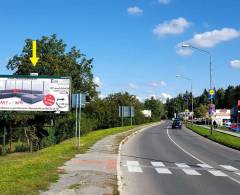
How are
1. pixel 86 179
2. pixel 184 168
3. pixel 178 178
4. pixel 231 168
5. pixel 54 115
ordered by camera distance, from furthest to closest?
1. pixel 54 115
2. pixel 231 168
3. pixel 184 168
4. pixel 178 178
5. pixel 86 179

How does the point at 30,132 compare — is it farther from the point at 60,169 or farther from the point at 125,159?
the point at 60,169

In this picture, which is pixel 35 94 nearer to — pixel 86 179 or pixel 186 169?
pixel 186 169

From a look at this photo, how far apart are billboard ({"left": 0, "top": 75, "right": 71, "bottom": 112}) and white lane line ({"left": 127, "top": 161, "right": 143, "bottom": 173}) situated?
627 inches

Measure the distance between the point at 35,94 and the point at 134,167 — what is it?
60.9 ft

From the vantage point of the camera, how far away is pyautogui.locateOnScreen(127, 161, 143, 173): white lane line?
18.0 metres

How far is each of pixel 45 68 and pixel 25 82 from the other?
118 ft

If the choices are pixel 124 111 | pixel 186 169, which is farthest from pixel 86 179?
pixel 124 111

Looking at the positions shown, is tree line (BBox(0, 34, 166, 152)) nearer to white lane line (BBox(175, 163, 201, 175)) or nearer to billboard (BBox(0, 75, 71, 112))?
billboard (BBox(0, 75, 71, 112))

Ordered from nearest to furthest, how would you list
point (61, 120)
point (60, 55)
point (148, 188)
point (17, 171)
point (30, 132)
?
1. point (148, 188)
2. point (17, 171)
3. point (30, 132)
4. point (61, 120)
5. point (60, 55)

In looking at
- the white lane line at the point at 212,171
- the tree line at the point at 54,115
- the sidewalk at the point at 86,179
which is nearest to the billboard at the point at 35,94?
the tree line at the point at 54,115

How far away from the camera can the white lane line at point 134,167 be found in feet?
59.1

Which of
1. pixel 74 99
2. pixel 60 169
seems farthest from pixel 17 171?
pixel 74 99

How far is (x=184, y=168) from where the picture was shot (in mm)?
19547

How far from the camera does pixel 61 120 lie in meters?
47.0
